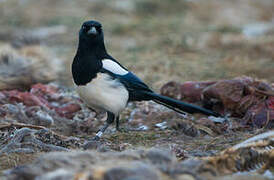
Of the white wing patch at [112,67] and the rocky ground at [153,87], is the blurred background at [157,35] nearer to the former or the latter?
the rocky ground at [153,87]

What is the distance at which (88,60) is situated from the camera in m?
4.29

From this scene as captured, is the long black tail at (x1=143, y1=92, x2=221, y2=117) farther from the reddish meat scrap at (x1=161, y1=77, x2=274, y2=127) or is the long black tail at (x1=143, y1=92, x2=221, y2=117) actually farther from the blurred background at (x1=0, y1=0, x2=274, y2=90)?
the blurred background at (x1=0, y1=0, x2=274, y2=90)

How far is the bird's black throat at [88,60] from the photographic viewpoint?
4.23m

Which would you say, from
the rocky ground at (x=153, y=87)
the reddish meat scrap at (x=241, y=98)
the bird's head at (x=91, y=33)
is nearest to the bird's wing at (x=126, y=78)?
the bird's head at (x=91, y=33)

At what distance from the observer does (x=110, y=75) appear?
14.0ft

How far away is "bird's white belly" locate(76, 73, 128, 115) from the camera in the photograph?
421 cm

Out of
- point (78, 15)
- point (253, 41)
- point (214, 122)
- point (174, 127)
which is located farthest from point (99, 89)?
point (78, 15)

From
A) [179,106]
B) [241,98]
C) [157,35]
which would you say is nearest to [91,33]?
[179,106]

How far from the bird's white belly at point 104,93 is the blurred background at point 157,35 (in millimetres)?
2015

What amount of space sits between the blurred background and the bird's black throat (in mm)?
2039

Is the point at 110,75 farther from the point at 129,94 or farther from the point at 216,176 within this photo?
the point at 216,176

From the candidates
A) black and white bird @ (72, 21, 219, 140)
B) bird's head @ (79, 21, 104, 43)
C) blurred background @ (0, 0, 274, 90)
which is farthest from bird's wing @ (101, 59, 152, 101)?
blurred background @ (0, 0, 274, 90)

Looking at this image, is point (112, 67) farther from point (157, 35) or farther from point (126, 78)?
point (157, 35)

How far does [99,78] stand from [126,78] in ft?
1.10
